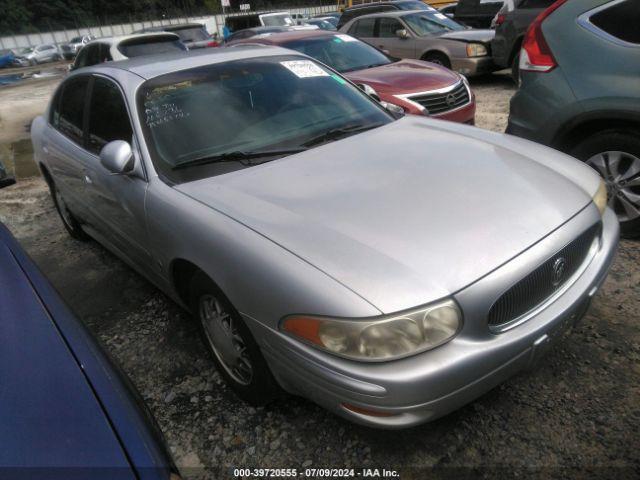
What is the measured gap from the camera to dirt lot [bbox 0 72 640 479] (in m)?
1.88

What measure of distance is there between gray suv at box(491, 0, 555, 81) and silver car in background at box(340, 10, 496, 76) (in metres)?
0.50

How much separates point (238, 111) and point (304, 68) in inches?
28.9

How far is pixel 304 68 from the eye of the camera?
3.13m

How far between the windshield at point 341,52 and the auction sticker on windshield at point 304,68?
3008 millimetres

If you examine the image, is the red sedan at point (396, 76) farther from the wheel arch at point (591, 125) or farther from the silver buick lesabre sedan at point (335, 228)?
the silver buick lesabre sedan at point (335, 228)

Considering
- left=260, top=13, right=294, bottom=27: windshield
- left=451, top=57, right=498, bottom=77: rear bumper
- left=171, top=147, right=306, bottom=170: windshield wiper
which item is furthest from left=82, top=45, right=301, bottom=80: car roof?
left=260, top=13, right=294, bottom=27: windshield

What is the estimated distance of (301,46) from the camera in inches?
248

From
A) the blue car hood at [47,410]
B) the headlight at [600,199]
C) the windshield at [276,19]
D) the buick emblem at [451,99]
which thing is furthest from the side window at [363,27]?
the blue car hood at [47,410]

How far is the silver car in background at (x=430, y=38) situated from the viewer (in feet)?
28.7

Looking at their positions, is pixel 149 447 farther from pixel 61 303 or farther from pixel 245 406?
pixel 245 406

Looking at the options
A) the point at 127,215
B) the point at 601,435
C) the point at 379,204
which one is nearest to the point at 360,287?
the point at 379,204

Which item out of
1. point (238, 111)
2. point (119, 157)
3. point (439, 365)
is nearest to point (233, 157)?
point (238, 111)

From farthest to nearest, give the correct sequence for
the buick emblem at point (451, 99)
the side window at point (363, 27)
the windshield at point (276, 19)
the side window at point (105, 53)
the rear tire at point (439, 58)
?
the windshield at point (276, 19) < the side window at point (363, 27) < the rear tire at point (439, 58) < the side window at point (105, 53) < the buick emblem at point (451, 99)

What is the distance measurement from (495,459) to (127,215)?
217cm
